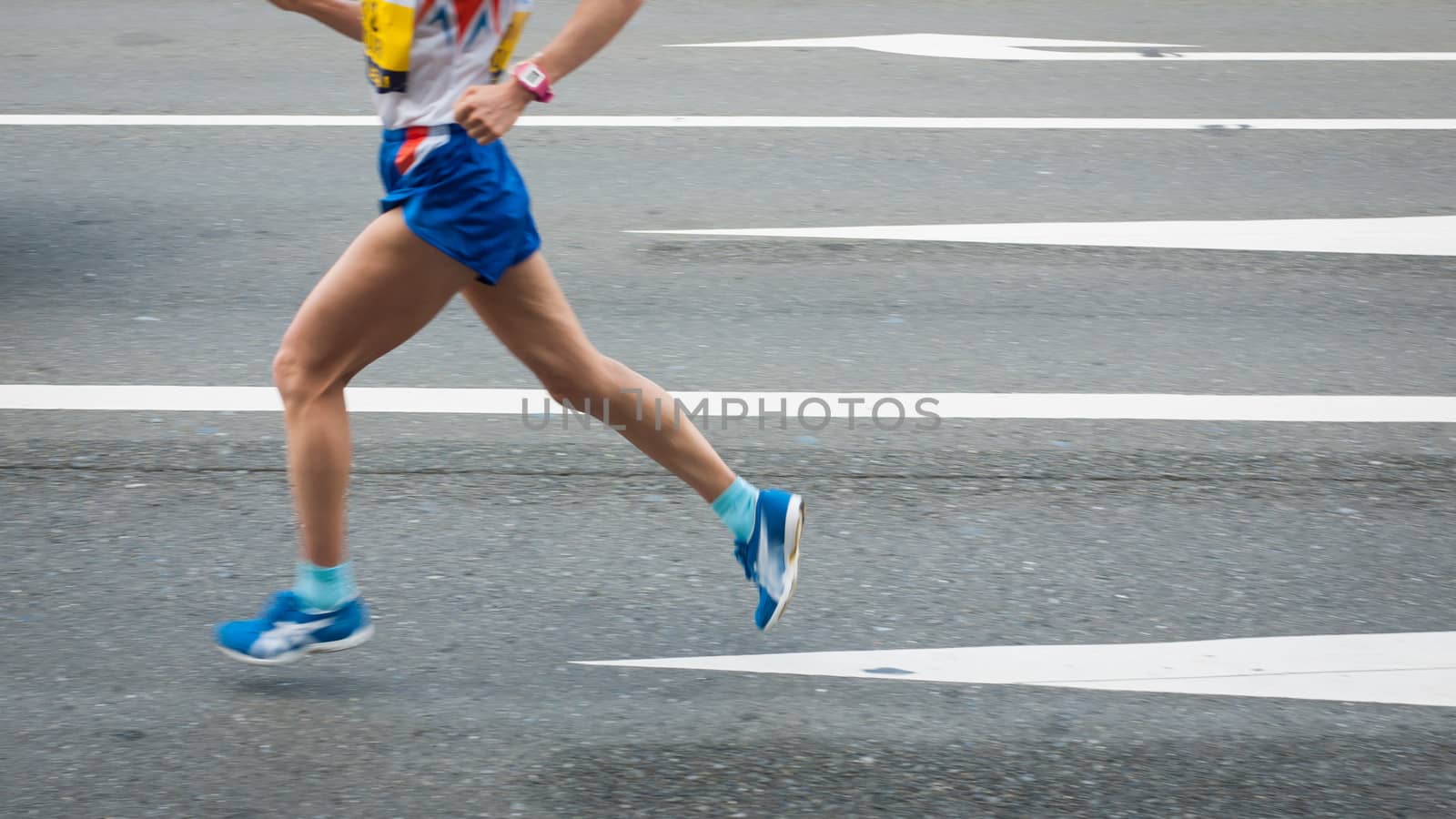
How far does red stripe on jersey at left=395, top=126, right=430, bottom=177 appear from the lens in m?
3.28

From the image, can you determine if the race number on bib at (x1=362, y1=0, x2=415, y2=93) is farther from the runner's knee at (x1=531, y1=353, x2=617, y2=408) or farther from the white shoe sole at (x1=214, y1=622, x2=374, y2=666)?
the white shoe sole at (x1=214, y1=622, x2=374, y2=666)

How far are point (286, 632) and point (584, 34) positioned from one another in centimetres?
144

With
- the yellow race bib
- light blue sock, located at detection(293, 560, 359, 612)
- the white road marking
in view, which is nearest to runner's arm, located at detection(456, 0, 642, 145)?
the yellow race bib

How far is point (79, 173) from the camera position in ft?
25.0

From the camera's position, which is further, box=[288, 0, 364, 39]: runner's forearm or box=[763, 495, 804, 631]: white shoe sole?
box=[763, 495, 804, 631]: white shoe sole

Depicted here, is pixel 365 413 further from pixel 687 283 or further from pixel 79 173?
pixel 79 173

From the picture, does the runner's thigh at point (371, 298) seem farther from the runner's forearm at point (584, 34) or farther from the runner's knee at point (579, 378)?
the runner's forearm at point (584, 34)

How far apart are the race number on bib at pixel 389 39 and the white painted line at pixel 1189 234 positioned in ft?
11.8

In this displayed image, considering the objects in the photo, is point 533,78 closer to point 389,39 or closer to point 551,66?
point 551,66

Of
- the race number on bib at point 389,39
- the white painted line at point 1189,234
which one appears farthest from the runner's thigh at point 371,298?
the white painted line at point 1189,234

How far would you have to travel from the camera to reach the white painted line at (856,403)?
17.2 feet

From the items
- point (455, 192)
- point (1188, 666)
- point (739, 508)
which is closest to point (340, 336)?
point (455, 192)

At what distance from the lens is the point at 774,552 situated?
3.80 m

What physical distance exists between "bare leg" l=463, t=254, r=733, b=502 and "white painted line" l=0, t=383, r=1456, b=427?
1405mm
